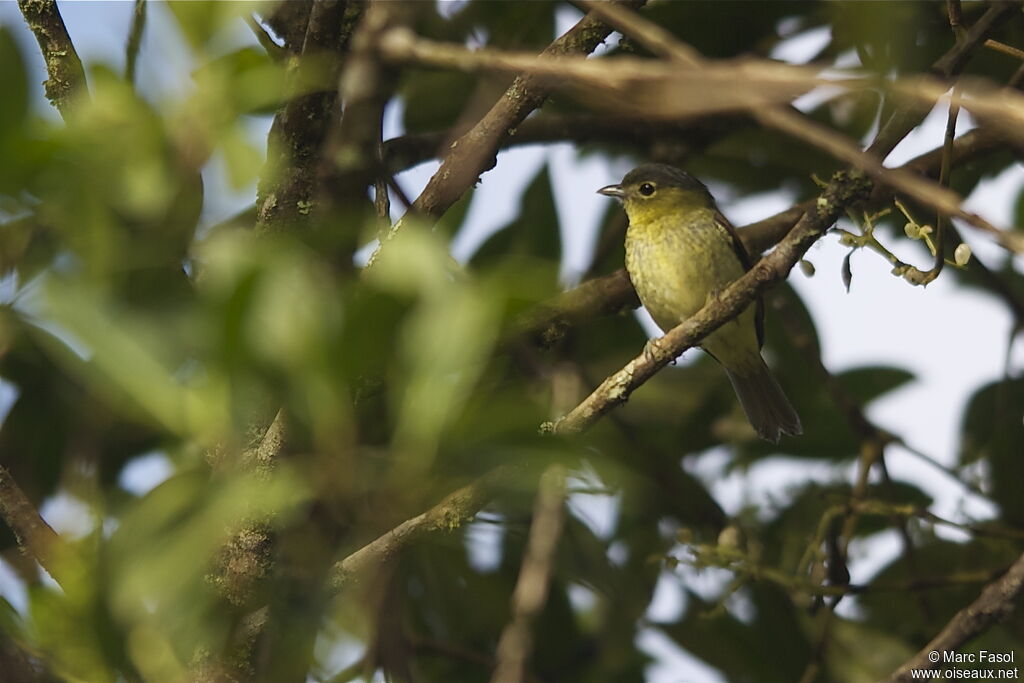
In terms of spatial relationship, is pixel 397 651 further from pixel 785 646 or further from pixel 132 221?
pixel 785 646

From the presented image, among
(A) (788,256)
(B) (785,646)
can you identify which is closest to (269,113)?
(A) (788,256)

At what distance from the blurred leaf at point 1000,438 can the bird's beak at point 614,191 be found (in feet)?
5.51

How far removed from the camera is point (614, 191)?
527 cm

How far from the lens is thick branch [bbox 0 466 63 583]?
222cm

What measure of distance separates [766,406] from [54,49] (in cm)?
274

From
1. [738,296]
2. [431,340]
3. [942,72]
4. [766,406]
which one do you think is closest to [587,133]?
[766,406]

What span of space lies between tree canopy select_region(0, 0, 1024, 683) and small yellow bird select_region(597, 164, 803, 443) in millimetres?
114

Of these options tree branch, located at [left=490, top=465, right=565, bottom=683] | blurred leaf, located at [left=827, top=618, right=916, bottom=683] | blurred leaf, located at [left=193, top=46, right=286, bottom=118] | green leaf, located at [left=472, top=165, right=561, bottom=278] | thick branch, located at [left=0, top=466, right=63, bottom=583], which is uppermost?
blurred leaf, located at [left=193, top=46, right=286, bottom=118]

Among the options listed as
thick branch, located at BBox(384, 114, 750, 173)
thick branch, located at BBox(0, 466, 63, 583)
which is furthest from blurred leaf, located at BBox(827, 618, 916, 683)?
thick branch, located at BBox(0, 466, 63, 583)

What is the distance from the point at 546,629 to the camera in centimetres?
408

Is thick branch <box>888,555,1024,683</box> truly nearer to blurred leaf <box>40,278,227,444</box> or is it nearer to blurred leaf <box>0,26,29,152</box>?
blurred leaf <box>40,278,227,444</box>

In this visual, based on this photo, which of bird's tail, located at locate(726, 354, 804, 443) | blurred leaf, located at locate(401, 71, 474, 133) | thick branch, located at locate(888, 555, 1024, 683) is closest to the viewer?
thick branch, located at locate(888, 555, 1024, 683)

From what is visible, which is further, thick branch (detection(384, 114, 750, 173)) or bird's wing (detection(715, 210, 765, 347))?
bird's wing (detection(715, 210, 765, 347))

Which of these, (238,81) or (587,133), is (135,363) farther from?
(587,133)
